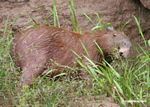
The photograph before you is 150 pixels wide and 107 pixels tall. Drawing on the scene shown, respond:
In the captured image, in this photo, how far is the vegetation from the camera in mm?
5844

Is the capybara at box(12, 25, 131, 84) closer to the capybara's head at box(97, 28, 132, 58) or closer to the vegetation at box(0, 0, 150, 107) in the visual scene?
the capybara's head at box(97, 28, 132, 58)

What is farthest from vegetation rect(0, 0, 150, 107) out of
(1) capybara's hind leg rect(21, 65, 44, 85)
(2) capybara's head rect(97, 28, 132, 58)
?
(2) capybara's head rect(97, 28, 132, 58)

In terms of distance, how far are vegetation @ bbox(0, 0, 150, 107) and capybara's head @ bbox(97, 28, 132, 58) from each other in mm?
378

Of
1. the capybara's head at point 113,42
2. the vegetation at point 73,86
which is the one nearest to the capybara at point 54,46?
the capybara's head at point 113,42

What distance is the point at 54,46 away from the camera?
6.91m

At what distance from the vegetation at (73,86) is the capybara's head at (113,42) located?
38cm

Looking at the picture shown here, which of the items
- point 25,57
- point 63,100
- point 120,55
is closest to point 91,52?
point 120,55

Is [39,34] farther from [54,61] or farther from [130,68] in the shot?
[130,68]

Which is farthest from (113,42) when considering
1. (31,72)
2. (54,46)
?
(31,72)

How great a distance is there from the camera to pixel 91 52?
6992 mm

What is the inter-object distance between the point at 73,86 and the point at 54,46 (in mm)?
991

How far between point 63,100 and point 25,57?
97 centimetres

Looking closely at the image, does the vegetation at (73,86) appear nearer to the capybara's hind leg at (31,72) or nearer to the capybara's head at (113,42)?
the capybara's hind leg at (31,72)

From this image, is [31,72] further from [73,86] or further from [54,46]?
[73,86]
